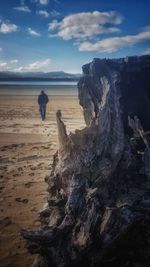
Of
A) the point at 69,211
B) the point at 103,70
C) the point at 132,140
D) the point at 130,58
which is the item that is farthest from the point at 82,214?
the point at 130,58

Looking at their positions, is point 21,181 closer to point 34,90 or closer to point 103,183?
point 103,183

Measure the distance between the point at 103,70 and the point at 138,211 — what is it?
277cm

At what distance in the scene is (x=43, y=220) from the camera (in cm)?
547

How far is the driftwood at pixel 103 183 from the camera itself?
13.3 feet

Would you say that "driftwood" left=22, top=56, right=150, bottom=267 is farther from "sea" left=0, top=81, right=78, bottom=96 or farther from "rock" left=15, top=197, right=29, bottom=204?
"sea" left=0, top=81, right=78, bottom=96

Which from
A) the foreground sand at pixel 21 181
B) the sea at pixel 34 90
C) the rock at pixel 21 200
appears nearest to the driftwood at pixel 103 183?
the foreground sand at pixel 21 181

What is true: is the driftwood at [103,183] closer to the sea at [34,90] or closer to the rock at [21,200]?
the rock at [21,200]

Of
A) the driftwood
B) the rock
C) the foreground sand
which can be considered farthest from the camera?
the rock

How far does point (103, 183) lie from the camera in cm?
459

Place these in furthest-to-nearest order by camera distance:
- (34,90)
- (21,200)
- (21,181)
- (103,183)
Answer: (34,90), (21,181), (21,200), (103,183)

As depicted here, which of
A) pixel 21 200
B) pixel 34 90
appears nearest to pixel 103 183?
pixel 21 200

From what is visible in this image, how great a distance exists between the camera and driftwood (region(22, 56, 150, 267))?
4.07m

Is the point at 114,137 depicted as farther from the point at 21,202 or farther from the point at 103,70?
the point at 21,202

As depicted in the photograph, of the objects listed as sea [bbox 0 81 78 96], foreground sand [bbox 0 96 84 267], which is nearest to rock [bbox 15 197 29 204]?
foreground sand [bbox 0 96 84 267]
